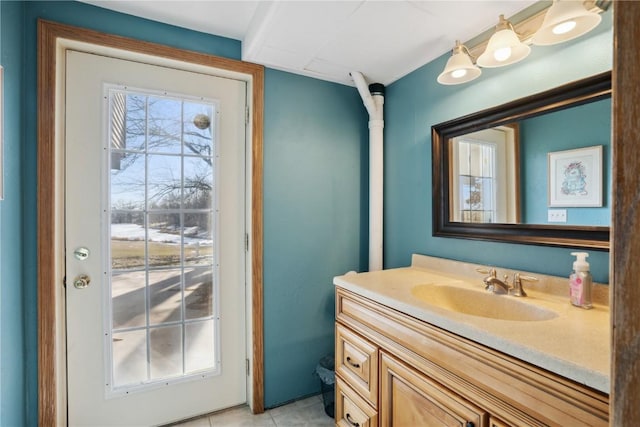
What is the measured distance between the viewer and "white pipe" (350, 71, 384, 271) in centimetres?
208

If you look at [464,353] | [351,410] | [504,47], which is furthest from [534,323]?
[504,47]

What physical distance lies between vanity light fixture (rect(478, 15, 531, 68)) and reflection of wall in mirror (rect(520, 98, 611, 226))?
27cm

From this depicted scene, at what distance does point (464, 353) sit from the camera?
93 centimetres

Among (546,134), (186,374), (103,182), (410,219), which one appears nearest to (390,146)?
(410,219)

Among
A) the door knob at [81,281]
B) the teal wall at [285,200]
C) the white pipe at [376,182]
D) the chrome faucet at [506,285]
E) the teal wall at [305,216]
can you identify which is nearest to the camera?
the chrome faucet at [506,285]

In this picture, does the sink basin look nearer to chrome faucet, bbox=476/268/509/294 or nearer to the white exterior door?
chrome faucet, bbox=476/268/509/294

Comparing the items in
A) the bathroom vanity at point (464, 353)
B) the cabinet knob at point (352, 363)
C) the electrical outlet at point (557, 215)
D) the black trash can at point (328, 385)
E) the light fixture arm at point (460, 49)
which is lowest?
the black trash can at point (328, 385)

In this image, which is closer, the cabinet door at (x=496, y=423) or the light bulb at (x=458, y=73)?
the cabinet door at (x=496, y=423)

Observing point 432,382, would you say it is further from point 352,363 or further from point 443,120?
point 443,120

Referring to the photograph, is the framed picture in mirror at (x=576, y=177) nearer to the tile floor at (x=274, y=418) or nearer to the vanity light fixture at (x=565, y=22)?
the vanity light fixture at (x=565, y=22)

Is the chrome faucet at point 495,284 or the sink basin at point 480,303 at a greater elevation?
the chrome faucet at point 495,284

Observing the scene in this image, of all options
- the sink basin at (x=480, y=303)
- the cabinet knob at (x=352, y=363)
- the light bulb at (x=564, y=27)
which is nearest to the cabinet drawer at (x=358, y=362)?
the cabinet knob at (x=352, y=363)

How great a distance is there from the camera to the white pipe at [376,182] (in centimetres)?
208

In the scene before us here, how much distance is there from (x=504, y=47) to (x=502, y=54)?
0.04 metres
